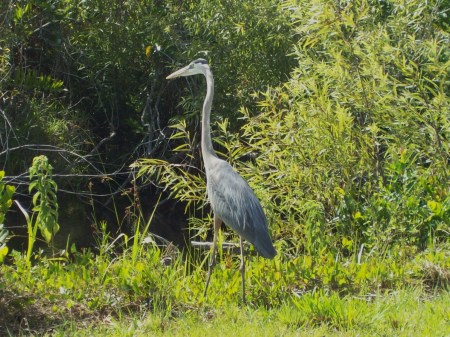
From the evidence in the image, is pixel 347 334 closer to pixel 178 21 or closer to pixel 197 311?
pixel 197 311

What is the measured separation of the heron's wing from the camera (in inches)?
250

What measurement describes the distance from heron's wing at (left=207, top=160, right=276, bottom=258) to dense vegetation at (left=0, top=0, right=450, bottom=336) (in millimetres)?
253

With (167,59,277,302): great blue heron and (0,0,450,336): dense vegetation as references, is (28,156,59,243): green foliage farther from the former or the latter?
(167,59,277,302): great blue heron

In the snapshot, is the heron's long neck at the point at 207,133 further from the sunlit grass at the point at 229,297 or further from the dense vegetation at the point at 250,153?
the sunlit grass at the point at 229,297

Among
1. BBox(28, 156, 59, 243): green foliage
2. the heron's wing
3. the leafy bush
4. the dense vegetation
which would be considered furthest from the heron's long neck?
BBox(28, 156, 59, 243): green foliage

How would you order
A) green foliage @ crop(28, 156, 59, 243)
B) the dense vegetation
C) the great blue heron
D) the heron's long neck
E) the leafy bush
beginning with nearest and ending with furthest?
1. the dense vegetation
2. green foliage @ crop(28, 156, 59, 243)
3. the great blue heron
4. the heron's long neck
5. the leafy bush

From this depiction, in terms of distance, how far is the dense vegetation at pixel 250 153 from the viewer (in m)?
5.67

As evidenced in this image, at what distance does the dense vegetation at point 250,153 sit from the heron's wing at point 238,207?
0.25 m

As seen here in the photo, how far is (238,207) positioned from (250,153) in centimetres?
263

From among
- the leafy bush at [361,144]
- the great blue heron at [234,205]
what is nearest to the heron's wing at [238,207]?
the great blue heron at [234,205]

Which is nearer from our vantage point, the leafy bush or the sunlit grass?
the sunlit grass

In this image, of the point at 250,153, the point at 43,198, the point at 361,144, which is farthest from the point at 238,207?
the point at 250,153

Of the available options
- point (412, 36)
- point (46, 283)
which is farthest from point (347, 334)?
point (412, 36)

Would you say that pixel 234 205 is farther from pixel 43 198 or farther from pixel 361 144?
pixel 361 144
